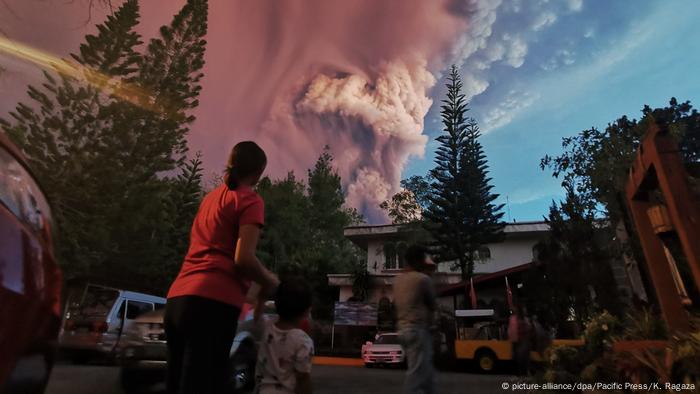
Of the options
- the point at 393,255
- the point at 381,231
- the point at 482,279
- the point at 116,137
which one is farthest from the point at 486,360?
the point at 116,137

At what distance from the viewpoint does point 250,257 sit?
168 centimetres

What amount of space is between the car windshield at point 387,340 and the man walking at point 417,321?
38.9ft

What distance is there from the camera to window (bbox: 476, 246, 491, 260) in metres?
25.2

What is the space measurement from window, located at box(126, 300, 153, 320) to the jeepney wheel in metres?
10.7

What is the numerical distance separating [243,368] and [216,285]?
16.3ft

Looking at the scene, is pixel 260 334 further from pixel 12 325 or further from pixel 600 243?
pixel 600 243

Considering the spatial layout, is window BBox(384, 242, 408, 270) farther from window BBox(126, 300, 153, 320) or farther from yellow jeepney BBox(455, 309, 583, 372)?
window BBox(126, 300, 153, 320)

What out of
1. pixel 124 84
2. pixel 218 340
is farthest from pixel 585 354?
pixel 124 84

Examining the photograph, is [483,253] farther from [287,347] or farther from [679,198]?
[287,347]

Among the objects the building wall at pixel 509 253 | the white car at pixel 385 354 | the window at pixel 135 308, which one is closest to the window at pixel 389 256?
the building wall at pixel 509 253

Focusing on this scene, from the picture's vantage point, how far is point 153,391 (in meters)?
6.14

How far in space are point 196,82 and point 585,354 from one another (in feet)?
78.4

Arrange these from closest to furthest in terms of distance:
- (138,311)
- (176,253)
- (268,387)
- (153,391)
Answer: (268,387) < (153,391) < (138,311) < (176,253)

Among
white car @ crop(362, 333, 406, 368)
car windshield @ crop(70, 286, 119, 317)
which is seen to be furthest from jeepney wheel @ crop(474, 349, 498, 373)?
car windshield @ crop(70, 286, 119, 317)
